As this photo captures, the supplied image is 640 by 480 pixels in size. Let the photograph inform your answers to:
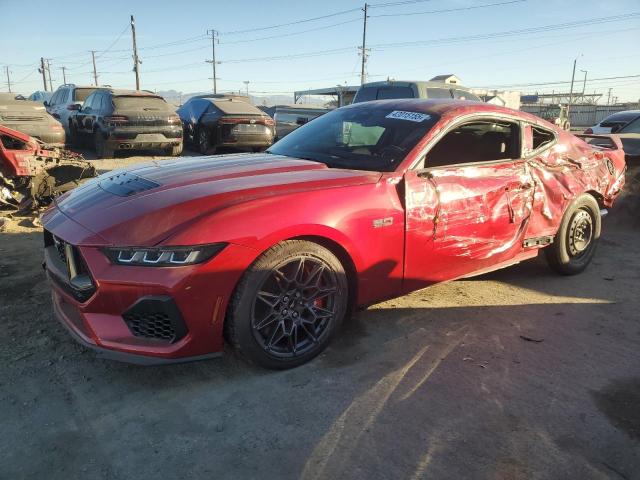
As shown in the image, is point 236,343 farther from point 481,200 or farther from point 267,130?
point 267,130

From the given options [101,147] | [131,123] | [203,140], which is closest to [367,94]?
[203,140]

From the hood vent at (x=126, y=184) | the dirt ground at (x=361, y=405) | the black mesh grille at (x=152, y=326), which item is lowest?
the dirt ground at (x=361, y=405)

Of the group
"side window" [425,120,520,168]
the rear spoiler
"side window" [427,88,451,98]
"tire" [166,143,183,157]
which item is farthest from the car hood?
"tire" [166,143,183,157]

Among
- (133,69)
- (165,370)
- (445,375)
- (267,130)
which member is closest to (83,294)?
(165,370)

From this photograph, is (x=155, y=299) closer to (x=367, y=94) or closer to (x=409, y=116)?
(x=409, y=116)

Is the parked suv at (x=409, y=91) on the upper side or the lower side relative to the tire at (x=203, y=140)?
upper

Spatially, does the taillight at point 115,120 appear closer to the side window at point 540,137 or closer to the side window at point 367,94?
the side window at point 367,94

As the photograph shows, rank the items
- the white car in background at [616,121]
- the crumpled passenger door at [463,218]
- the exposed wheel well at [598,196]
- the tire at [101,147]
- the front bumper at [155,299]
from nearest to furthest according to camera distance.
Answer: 1. the front bumper at [155,299]
2. the crumpled passenger door at [463,218]
3. the exposed wheel well at [598,196]
4. the white car in background at [616,121]
5. the tire at [101,147]

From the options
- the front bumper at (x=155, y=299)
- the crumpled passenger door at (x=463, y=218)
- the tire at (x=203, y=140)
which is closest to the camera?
the front bumper at (x=155, y=299)

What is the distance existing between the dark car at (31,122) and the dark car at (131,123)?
1091mm

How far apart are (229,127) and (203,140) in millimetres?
974

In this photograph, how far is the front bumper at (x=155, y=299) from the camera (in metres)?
2.40

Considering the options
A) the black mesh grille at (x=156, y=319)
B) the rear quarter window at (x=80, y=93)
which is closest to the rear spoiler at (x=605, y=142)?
the black mesh grille at (x=156, y=319)

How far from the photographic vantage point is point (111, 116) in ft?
34.0
